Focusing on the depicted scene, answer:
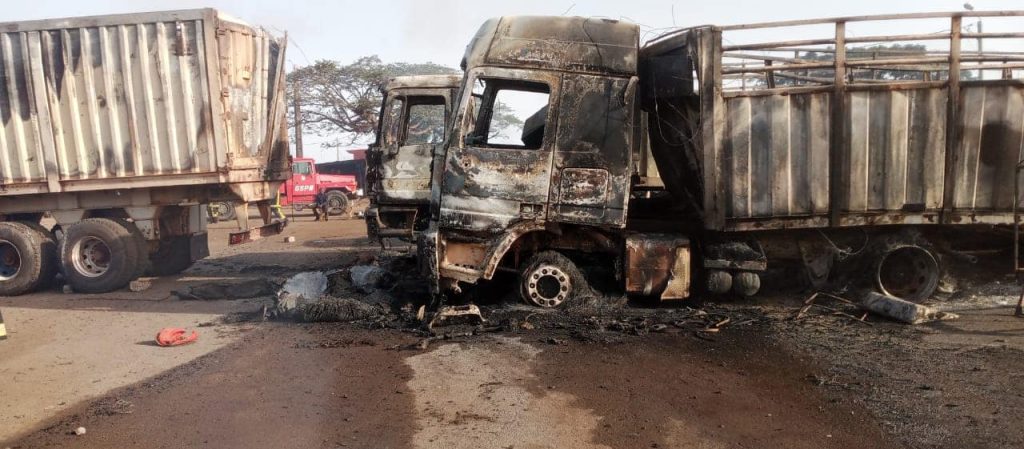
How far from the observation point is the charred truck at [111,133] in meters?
8.90

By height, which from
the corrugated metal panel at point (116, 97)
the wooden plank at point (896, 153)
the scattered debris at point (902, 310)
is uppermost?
the corrugated metal panel at point (116, 97)

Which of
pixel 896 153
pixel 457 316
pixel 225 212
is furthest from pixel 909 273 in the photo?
pixel 225 212

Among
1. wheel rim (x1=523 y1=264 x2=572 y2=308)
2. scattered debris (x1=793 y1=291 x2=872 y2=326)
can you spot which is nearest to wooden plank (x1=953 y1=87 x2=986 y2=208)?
scattered debris (x1=793 y1=291 x2=872 y2=326)

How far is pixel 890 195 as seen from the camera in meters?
6.04

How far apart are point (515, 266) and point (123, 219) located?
20.3 ft

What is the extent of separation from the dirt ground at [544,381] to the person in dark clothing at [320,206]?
13.7 metres

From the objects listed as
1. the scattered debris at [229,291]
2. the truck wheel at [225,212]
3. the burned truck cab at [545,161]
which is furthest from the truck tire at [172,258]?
the truck wheel at [225,212]

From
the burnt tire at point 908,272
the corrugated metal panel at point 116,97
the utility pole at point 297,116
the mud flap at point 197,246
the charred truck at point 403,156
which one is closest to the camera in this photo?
the burnt tire at point 908,272

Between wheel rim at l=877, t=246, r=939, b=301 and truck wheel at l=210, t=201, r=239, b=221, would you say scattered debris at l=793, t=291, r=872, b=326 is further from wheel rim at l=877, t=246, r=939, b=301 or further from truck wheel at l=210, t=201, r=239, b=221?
truck wheel at l=210, t=201, r=239, b=221

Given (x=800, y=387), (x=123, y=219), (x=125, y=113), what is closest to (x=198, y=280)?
(x=123, y=219)

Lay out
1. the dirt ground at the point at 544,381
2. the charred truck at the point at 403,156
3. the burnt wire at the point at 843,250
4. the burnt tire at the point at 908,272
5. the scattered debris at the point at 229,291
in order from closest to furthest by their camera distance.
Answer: the dirt ground at the point at 544,381 → the burnt tire at the point at 908,272 → the burnt wire at the point at 843,250 → the scattered debris at the point at 229,291 → the charred truck at the point at 403,156

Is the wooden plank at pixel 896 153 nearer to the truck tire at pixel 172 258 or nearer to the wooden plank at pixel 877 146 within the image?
the wooden plank at pixel 877 146

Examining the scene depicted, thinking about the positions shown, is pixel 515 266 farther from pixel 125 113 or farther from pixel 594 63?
pixel 125 113

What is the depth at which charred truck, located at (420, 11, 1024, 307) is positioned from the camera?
595 cm
